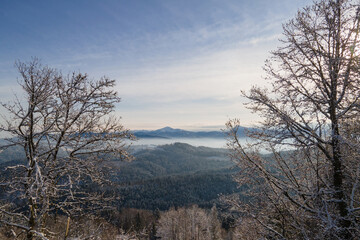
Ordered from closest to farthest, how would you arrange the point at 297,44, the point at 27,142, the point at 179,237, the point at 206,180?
the point at 27,142 < the point at 297,44 < the point at 179,237 < the point at 206,180

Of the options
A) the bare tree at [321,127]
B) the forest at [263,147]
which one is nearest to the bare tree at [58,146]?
the forest at [263,147]

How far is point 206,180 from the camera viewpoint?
553 ft

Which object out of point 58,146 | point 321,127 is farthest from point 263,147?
point 58,146

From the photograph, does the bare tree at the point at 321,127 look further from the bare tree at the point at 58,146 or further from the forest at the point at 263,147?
the bare tree at the point at 58,146

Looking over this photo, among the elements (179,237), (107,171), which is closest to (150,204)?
(179,237)

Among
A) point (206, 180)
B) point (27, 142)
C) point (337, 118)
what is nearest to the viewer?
point (337, 118)

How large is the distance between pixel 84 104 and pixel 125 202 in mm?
129178

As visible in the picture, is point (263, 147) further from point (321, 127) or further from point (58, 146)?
point (58, 146)

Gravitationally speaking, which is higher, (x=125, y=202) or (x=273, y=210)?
(x=273, y=210)

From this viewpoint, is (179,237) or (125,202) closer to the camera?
(179,237)

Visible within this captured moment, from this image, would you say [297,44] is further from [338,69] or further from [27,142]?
[27,142]

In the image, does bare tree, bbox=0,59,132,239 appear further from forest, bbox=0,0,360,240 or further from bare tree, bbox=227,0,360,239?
bare tree, bbox=227,0,360,239

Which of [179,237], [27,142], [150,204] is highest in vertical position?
[27,142]

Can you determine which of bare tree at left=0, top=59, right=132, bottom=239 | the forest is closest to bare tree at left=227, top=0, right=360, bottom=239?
the forest
